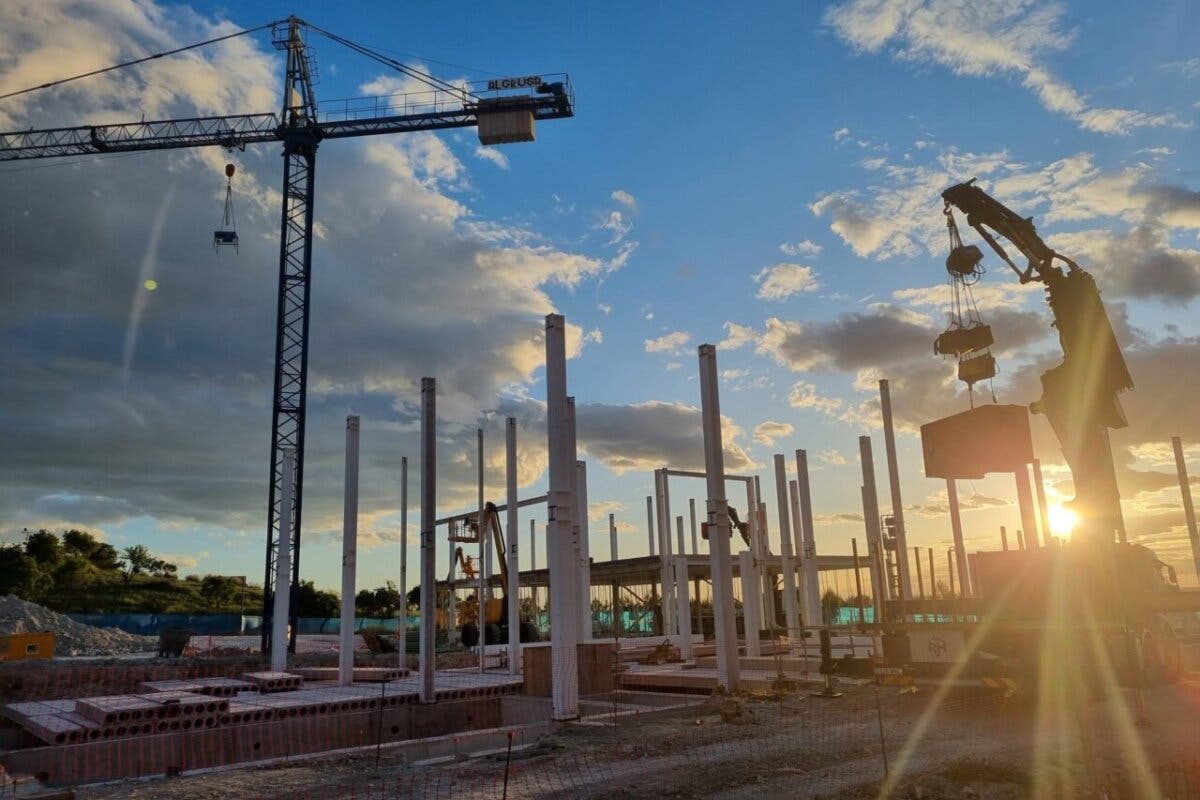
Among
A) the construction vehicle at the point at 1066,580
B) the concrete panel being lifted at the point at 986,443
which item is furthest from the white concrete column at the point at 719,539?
the concrete panel being lifted at the point at 986,443

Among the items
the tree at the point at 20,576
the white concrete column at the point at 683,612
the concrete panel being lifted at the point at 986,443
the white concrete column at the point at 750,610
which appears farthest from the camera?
the tree at the point at 20,576

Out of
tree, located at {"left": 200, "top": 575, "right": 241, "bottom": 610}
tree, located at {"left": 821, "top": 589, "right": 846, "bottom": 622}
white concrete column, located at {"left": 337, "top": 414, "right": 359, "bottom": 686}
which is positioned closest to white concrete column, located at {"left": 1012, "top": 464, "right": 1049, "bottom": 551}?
white concrete column, located at {"left": 337, "top": 414, "right": 359, "bottom": 686}

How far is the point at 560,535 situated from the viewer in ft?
58.0

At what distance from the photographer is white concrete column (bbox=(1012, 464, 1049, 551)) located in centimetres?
2758

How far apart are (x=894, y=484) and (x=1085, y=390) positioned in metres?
7.11

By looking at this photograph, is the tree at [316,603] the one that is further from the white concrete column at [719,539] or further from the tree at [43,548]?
the white concrete column at [719,539]

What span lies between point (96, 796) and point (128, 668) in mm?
22077

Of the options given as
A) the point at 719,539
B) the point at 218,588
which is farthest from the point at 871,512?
the point at 218,588

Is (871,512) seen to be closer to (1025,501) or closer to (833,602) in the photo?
(1025,501)

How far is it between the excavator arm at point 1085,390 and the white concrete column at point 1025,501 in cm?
451

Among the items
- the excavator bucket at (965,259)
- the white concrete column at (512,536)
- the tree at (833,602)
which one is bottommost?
the tree at (833,602)

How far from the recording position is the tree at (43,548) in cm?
8100

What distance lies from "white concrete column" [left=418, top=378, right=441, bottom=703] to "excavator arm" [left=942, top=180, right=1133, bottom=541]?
17808 mm

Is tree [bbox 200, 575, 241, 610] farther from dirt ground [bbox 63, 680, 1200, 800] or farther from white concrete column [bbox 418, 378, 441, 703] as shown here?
dirt ground [bbox 63, 680, 1200, 800]
